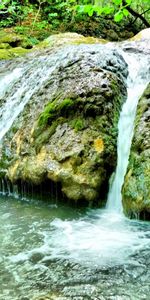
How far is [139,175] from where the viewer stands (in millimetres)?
5379

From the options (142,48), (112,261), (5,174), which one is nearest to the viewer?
(112,261)

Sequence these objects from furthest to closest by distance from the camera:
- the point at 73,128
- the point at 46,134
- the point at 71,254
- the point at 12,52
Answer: the point at 12,52 < the point at 46,134 < the point at 73,128 < the point at 71,254

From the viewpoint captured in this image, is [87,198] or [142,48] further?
[142,48]

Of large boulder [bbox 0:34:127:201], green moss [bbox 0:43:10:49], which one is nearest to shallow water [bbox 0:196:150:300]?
large boulder [bbox 0:34:127:201]

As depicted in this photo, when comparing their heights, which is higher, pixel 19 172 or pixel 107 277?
pixel 19 172

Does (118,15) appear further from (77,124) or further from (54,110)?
(54,110)

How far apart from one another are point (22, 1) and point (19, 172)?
456 inches

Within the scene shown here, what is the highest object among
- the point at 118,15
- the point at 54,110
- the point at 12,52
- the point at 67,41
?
the point at 67,41

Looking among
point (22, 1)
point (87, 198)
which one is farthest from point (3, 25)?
point (87, 198)

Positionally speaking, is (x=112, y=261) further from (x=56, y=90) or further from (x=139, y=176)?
(x=56, y=90)

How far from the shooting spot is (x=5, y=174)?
22.0ft

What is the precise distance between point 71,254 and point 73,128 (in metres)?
2.52

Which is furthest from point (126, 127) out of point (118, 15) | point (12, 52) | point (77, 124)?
point (12, 52)

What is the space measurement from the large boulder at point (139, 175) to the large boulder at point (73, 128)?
0.45 meters
